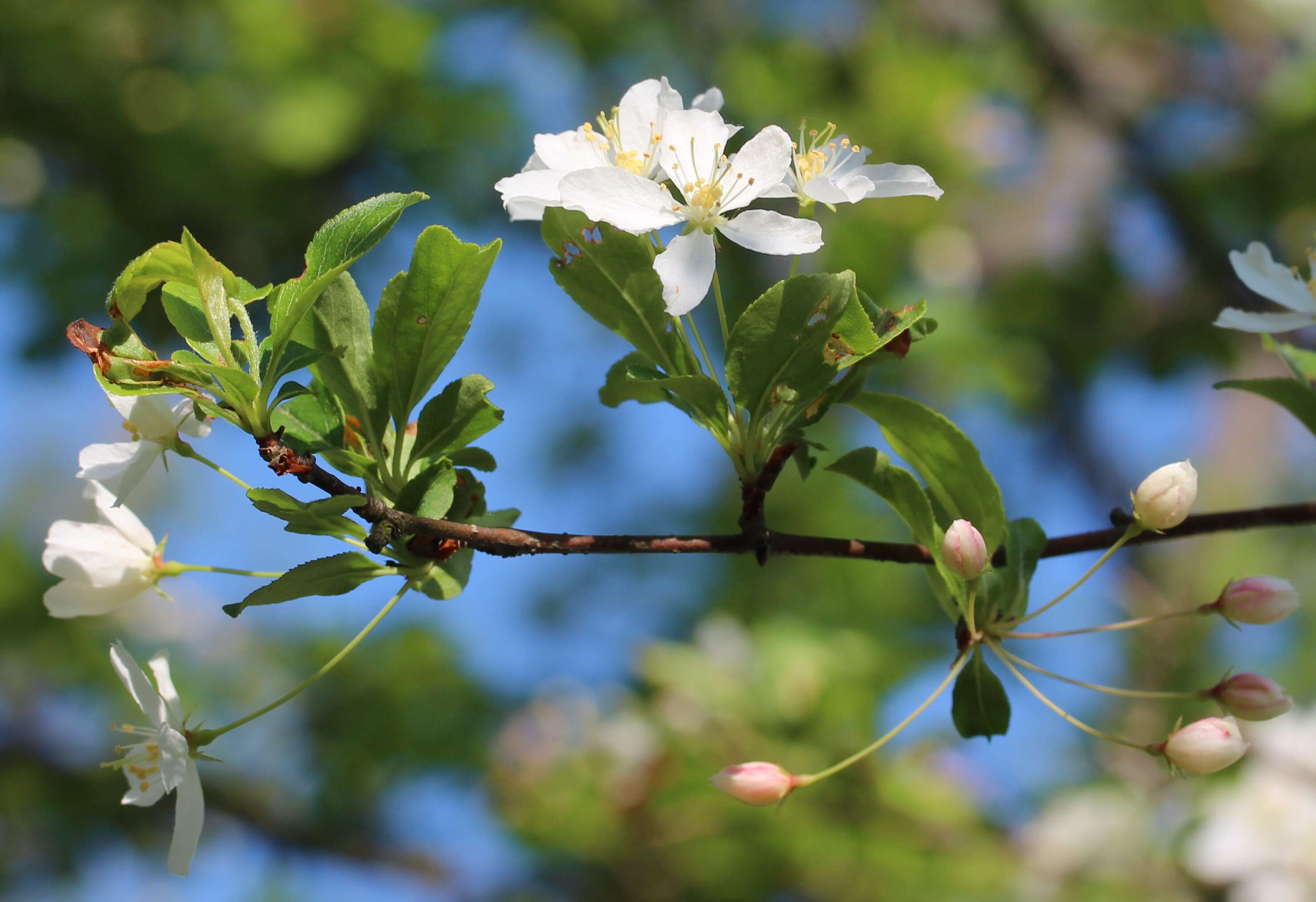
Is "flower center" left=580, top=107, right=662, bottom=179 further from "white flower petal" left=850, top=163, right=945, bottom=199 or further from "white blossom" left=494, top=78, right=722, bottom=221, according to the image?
"white flower petal" left=850, top=163, right=945, bottom=199

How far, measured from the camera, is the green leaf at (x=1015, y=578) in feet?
2.90

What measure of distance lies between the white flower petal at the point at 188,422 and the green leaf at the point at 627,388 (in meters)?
0.33

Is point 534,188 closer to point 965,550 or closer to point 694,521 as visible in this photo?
point 965,550

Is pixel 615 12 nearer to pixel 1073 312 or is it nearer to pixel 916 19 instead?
pixel 916 19

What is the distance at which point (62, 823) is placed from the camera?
9.75 feet

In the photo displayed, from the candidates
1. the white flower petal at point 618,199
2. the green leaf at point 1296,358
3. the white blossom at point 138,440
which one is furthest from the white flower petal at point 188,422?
the green leaf at point 1296,358

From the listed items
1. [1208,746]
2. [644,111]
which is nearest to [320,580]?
[644,111]

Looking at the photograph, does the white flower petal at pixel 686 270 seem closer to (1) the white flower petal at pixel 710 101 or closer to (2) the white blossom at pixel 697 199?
(2) the white blossom at pixel 697 199

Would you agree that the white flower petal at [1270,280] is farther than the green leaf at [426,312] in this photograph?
Yes

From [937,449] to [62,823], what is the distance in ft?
10.3

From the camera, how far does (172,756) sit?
76cm

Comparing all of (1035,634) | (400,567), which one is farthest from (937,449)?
(400,567)

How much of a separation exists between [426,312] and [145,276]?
0.20 metres

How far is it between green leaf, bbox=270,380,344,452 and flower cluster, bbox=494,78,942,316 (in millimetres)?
223
